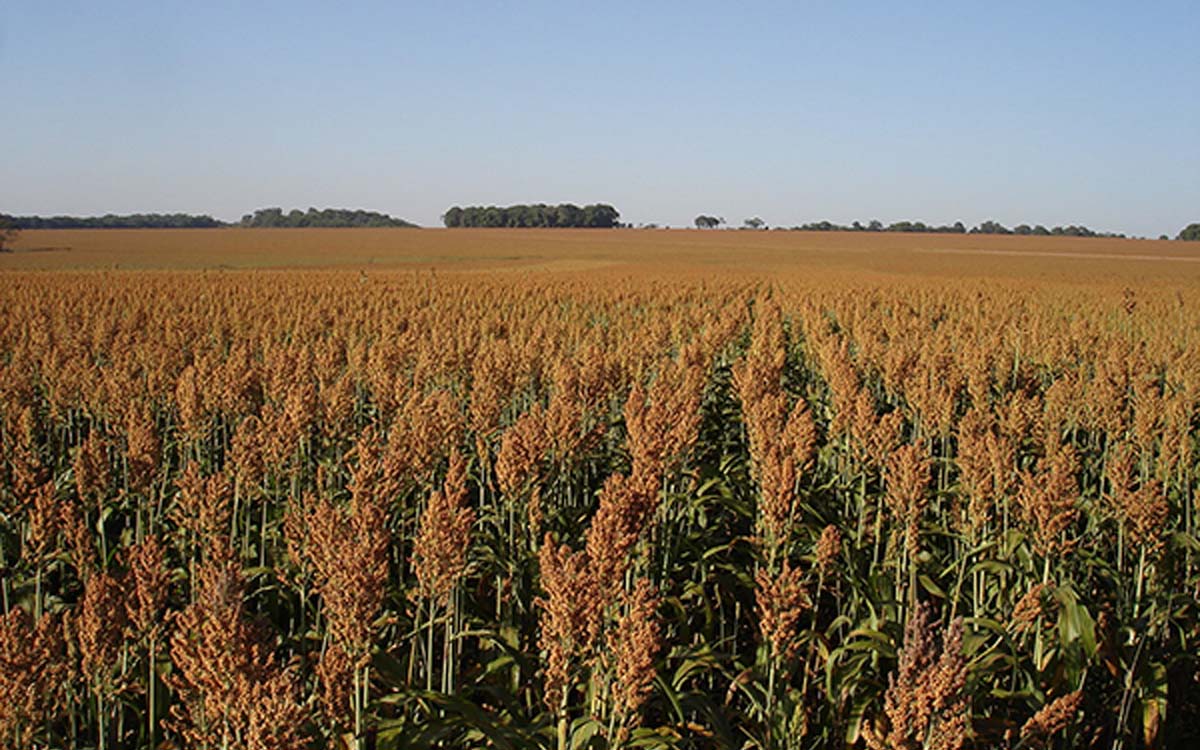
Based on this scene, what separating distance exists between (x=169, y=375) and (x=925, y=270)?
51.4 meters

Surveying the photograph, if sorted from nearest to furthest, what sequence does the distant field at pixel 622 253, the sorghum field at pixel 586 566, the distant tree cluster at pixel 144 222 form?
the sorghum field at pixel 586 566, the distant field at pixel 622 253, the distant tree cluster at pixel 144 222

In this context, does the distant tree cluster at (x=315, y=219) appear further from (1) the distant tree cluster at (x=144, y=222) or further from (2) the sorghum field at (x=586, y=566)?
(2) the sorghum field at (x=586, y=566)

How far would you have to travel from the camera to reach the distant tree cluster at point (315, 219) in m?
142

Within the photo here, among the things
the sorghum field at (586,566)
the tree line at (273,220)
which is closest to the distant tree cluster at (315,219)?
the tree line at (273,220)

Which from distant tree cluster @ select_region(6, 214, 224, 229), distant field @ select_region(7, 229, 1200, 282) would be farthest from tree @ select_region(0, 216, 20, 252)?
distant tree cluster @ select_region(6, 214, 224, 229)

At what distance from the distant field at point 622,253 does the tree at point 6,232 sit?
1152 millimetres

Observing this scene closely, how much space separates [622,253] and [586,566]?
69.2 meters

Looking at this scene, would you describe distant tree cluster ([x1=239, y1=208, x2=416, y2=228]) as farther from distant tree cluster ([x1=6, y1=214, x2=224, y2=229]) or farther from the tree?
the tree

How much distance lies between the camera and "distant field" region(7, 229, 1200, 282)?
51944 millimetres

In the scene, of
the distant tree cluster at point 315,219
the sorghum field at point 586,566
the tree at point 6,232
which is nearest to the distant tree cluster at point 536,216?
the distant tree cluster at point 315,219

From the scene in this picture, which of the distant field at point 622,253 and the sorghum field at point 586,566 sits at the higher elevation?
the distant field at point 622,253

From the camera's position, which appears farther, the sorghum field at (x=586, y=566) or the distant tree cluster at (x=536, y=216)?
the distant tree cluster at (x=536, y=216)

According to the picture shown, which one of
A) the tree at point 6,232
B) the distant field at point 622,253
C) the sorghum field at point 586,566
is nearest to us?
the sorghum field at point 586,566

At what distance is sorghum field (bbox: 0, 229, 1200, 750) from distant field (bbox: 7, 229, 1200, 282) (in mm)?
40263
